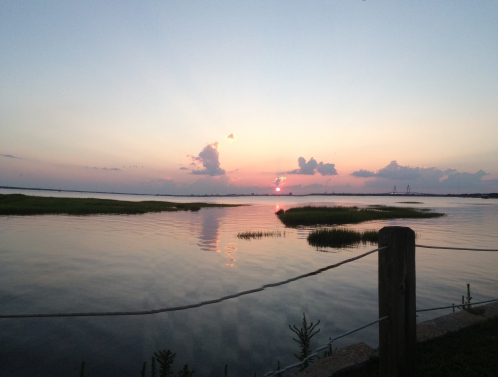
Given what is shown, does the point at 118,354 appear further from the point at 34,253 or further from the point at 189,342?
the point at 34,253

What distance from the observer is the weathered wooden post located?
3.92m

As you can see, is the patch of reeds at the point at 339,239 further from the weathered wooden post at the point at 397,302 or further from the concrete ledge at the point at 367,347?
the weathered wooden post at the point at 397,302

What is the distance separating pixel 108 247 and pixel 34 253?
4.55 metres

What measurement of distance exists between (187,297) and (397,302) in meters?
10.00

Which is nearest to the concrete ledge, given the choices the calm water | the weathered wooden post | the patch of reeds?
the weathered wooden post

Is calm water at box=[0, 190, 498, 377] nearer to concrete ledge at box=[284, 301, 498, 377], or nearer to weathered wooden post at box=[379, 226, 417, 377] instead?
concrete ledge at box=[284, 301, 498, 377]

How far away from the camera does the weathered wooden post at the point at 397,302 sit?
3920 millimetres

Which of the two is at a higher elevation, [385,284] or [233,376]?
[385,284]

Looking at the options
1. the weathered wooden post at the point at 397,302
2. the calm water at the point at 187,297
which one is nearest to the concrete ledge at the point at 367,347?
the weathered wooden post at the point at 397,302

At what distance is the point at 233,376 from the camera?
730cm

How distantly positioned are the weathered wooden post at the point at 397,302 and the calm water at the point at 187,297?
4.42 m

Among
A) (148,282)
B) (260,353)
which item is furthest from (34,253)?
(260,353)

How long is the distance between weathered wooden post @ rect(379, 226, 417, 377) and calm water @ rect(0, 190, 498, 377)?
442 cm

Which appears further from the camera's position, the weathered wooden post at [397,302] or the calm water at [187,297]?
the calm water at [187,297]
